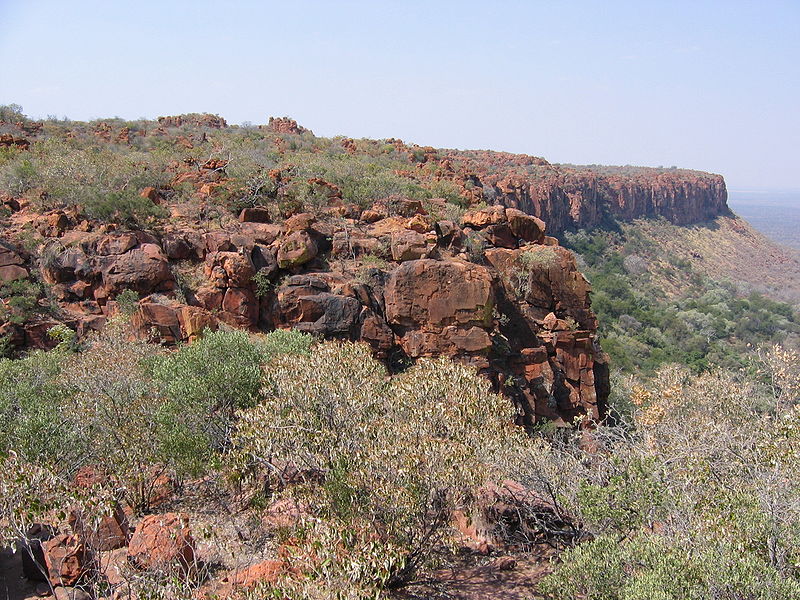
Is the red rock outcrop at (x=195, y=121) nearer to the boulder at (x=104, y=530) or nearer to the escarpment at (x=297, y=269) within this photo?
the escarpment at (x=297, y=269)

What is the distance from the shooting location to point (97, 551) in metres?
6.84

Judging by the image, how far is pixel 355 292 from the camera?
16.2 meters

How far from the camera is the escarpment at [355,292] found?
15.7 meters

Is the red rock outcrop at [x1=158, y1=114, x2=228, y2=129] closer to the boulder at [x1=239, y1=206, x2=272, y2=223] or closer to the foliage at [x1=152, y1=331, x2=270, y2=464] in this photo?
the boulder at [x1=239, y1=206, x2=272, y2=223]

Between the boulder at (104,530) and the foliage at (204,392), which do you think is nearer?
the boulder at (104,530)

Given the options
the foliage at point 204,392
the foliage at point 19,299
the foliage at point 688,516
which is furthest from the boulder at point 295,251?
the foliage at point 688,516

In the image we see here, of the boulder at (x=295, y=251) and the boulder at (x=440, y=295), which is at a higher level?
the boulder at (x=295, y=251)

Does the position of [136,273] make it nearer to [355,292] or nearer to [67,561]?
[355,292]

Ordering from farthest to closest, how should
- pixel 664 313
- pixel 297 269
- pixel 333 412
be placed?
pixel 664 313
pixel 297 269
pixel 333 412

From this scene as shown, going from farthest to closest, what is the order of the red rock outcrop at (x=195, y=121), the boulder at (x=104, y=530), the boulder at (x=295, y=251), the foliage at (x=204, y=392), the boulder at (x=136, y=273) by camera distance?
the red rock outcrop at (x=195, y=121) < the boulder at (x=295, y=251) < the boulder at (x=136, y=273) < the foliage at (x=204, y=392) < the boulder at (x=104, y=530)

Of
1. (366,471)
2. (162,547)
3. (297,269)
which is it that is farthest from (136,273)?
(366,471)

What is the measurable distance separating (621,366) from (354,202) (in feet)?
69.2

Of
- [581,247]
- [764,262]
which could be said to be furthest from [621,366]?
[764,262]

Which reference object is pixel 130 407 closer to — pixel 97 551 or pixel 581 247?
pixel 97 551
